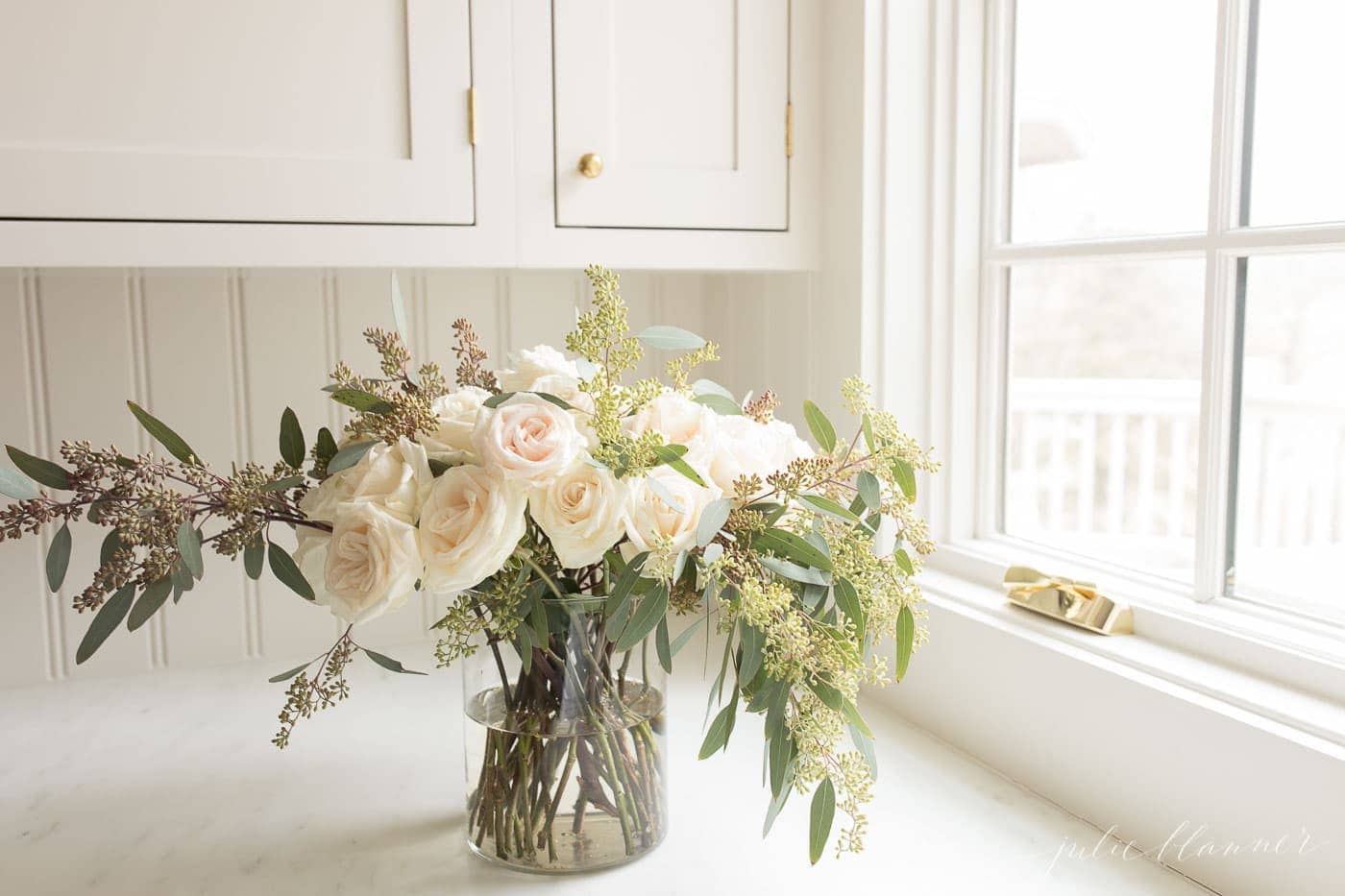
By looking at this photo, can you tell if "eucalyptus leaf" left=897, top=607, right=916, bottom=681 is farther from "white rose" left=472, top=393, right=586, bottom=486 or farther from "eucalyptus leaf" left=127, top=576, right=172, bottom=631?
"eucalyptus leaf" left=127, top=576, right=172, bottom=631

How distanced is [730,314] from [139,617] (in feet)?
3.36

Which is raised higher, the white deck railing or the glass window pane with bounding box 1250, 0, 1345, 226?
the glass window pane with bounding box 1250, 0, 1345, 226

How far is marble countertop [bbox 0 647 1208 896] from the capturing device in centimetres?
88

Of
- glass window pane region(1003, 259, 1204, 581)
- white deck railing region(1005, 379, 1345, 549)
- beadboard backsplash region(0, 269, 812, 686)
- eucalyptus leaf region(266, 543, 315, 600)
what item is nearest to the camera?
eucalyptus leaf region(266, 543, 315, 600)

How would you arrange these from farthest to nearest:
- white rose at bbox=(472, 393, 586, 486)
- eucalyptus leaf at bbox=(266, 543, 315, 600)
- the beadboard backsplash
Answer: the beadboard backsplash
eucalyptus leaf at bbox=(266, 543, 315, 600)
white rose at bbox=(472, 393, 586, 486)

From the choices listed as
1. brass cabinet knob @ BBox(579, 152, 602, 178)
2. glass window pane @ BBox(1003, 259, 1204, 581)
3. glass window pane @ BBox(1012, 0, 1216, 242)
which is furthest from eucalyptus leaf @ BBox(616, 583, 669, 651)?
glass window pane @ BBox(1003, 259, 1204, 581)

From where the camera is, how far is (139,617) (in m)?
0.75

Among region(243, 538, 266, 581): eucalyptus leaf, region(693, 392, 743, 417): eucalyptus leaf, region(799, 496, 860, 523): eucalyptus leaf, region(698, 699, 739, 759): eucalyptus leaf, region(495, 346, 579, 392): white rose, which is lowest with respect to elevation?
region(698, 699, 739, 759): eucalyptus leaf

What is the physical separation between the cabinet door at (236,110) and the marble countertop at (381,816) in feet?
1.90

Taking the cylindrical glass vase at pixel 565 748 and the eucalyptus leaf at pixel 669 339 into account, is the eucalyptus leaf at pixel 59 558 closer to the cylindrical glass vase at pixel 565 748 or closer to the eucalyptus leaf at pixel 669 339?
the cylindrical glass vase at pixel 565 748

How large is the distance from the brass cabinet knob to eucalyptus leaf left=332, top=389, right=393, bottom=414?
481mm

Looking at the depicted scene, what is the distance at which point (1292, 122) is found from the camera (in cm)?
98

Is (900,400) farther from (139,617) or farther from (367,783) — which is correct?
(139,617)

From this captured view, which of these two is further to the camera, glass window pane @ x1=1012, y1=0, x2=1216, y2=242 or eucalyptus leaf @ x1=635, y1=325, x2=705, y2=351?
glass window pane @ x1=1012, y1=0, x2=1216, y2=242
